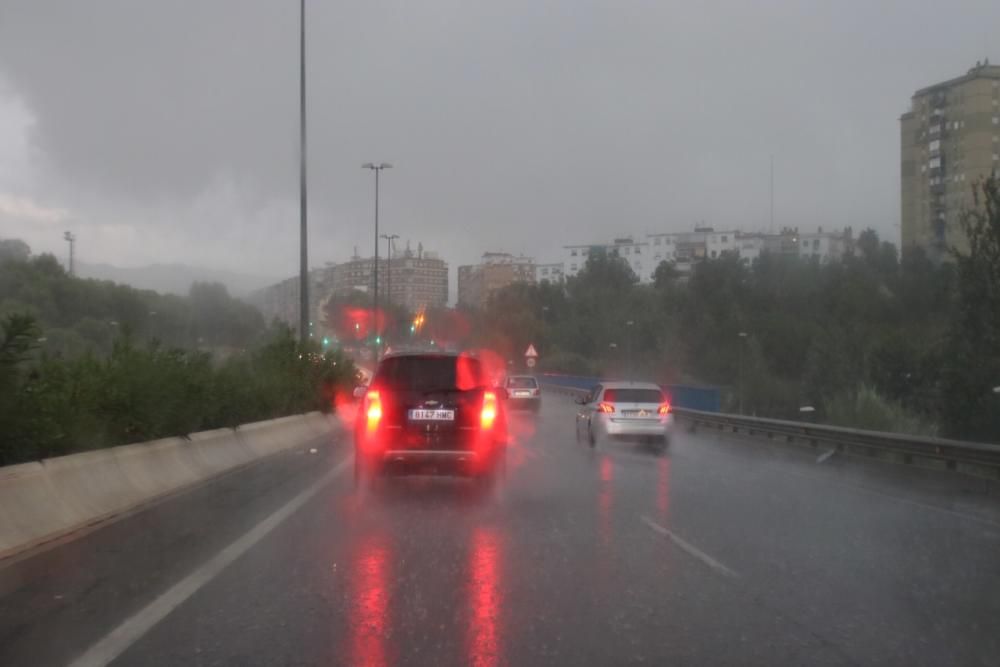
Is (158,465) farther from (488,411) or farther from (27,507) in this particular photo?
(488,411)

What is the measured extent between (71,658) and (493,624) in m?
2.74

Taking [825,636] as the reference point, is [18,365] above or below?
above

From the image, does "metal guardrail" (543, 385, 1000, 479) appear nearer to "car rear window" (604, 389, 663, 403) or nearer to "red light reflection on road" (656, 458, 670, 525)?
"car rear window" (604, 389, 663, 403)

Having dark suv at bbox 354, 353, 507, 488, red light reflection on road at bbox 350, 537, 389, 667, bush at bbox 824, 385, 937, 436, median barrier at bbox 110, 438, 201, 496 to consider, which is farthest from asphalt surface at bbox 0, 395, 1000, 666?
bush at bbox 824, 385, 937, 436

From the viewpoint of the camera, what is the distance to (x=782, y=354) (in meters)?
70.3

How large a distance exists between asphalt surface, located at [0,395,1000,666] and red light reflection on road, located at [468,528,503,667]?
1.2 inches

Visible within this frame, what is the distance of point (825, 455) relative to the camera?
23.0 metres

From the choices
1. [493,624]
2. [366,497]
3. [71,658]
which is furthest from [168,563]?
[366,497]

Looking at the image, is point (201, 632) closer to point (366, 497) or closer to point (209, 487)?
point (366, 497)

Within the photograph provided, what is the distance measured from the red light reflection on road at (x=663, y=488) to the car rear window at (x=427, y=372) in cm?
312

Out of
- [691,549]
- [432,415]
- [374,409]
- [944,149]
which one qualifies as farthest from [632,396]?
[944,149]

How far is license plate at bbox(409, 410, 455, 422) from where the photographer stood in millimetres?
14125

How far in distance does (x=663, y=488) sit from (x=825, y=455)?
8.47 metres

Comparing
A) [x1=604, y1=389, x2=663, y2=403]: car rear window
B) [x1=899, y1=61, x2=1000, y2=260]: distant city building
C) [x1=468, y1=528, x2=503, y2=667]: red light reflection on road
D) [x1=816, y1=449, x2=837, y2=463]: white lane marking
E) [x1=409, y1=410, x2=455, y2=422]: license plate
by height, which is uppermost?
[x1=899, y1=61, x2=1000, y2=260]: distant city building
